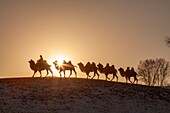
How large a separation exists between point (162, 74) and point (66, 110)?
195 feet

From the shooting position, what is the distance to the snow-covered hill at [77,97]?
43656mm

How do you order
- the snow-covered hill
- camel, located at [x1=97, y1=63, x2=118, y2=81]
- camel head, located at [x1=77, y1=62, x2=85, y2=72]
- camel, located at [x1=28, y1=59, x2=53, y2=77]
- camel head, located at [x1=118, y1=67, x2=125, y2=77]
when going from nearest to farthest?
1. the snow-covered hill
2. camel, located at [x1=28, y1=59, x2=53, y2=77]
3. camel head, located at [x1=77, y1=62, x2=85, y2=72]
4. camel, located at [x1=97, y1=63, x2=118, y2=81]
5. camel head, located at [x1=118, y1=67, x2=125, y2=77]

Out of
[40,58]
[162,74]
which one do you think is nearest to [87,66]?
[40,58]

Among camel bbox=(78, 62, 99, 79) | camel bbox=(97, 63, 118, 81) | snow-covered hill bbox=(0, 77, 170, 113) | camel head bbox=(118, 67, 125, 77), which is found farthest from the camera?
camel head bbox=(118, 67, 125, 77)

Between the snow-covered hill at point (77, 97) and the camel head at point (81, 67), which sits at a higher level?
the camel head at point (81, 67)

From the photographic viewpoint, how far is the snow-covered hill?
4366cm

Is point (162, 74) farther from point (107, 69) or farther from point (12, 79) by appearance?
point (12, 79)

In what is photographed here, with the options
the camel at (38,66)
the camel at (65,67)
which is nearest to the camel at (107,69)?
the camel at (65,67)

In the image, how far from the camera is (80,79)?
181 ft

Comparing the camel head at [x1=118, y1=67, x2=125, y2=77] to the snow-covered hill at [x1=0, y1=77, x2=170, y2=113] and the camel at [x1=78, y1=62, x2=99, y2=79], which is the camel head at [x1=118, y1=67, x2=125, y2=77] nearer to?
the camel at [x1=78, y1=62, x2=99, y2=79]

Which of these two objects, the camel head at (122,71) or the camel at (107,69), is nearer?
the camel at (107,69)

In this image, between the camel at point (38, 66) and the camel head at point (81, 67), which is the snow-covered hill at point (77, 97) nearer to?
the camel at point (38, 66)

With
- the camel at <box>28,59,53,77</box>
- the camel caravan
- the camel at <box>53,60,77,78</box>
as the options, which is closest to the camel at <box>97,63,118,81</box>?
the camel caravan

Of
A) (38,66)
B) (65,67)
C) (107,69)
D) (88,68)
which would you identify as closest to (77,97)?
(38,66)
